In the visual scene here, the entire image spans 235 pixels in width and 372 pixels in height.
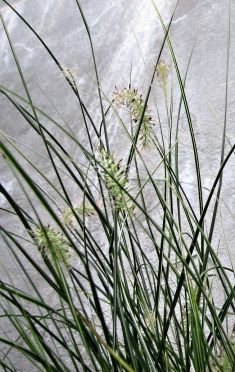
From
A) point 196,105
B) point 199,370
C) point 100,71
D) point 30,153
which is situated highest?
point 100,71

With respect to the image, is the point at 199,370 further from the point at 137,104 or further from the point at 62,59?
the point at 62,59

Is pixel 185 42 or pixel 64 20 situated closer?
pixel 185 42

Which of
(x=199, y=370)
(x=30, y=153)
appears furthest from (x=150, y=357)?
(x=30, y=153)

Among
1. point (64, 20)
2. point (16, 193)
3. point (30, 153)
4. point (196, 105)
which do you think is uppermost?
point (64, 20)

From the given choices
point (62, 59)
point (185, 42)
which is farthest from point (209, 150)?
point (62, 59)

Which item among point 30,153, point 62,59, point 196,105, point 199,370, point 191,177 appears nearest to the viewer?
point 199,370

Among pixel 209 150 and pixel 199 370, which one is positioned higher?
pixel 209 150

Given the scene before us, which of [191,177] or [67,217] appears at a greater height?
[191,177]

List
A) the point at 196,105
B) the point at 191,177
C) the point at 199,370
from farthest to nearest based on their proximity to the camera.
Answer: the point at 196,105, the point at 191,177, the point at 199,370

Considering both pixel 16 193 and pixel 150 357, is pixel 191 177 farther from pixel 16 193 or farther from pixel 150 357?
pixel 150 357
